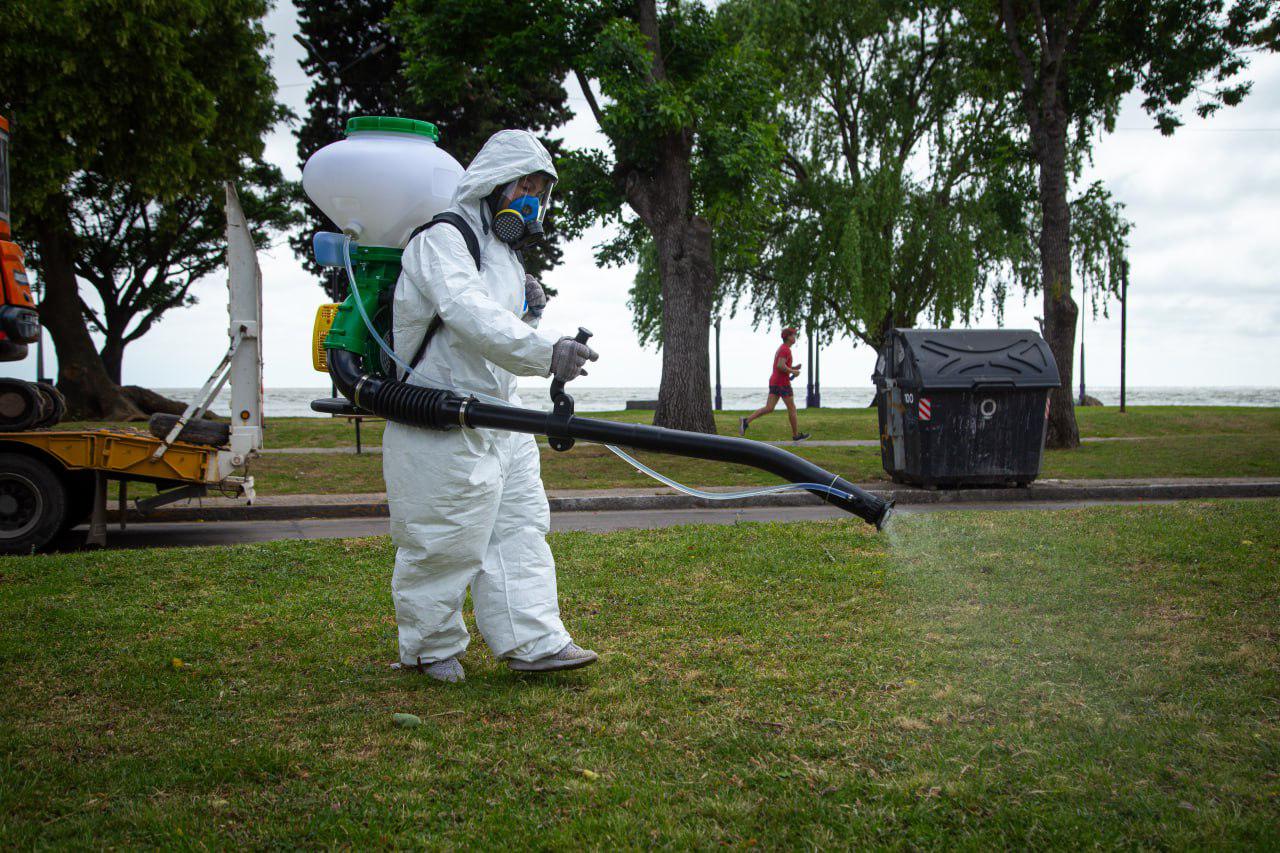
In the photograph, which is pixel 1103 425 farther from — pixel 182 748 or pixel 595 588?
pixel 182 748

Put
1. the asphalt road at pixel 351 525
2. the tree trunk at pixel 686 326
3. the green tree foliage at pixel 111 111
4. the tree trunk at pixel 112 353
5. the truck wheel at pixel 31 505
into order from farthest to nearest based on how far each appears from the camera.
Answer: the tree trunk at pixel 112 353 < the green tree foliage at pixel 111 111 < the tree trunk at pixel 686 326 < the asphalt road at pixel 351 525 < the truck wheel at pixel 31 505

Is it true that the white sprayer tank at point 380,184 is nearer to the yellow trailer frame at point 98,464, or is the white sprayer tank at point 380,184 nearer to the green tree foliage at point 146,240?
the yellow trailer frame at point 98,464

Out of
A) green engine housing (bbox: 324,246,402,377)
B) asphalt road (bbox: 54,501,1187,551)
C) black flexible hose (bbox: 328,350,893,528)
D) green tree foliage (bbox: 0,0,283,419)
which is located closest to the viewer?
black flexible hose (bbox: 328,350,893,528)

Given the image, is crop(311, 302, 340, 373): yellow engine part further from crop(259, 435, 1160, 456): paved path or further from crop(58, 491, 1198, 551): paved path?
crop(259, 435, 1160, 456): paved path

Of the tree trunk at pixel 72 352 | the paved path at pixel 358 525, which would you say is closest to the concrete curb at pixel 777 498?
the paved path at pixel 358 525

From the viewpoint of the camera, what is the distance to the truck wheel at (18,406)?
7.57 meters

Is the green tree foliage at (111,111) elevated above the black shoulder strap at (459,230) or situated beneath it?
elevated above

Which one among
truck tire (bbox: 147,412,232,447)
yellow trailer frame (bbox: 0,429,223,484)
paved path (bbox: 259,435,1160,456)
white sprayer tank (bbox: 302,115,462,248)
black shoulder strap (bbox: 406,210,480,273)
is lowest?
paved path (bbox: 259,435,1160,456)

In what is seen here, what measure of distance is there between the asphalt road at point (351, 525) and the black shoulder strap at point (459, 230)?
4.43 metres

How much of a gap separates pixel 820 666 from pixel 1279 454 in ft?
43.8

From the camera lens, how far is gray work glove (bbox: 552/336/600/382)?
345 centimetres

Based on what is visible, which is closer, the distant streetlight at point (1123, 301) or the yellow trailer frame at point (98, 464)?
the yellow trailer frame at point (98, 464)

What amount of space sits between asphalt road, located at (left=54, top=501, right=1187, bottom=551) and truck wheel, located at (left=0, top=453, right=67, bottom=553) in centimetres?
26

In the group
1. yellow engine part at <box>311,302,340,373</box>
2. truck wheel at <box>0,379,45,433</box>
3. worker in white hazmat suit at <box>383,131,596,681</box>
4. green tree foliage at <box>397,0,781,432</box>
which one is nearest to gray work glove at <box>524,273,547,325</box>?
worker in white hazmat suit at <box>383,131,596,681</box>
